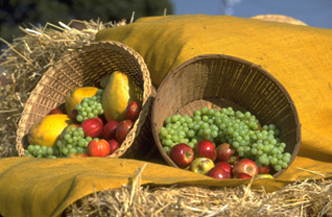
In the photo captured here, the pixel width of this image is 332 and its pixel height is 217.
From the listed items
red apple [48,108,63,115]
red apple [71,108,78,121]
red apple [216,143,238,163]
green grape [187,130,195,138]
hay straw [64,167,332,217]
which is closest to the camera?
hay straw [64,167,332,217]

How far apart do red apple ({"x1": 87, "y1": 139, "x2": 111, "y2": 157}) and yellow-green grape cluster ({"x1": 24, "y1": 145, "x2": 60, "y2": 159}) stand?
11.3 inches

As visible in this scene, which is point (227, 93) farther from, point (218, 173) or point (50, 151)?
point (50, 151)

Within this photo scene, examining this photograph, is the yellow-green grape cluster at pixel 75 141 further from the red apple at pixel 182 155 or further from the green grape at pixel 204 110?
the green grape at pixel 204 110

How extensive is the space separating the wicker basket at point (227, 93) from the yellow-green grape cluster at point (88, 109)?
16.0 inches

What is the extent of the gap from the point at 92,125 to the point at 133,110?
9.7 inches

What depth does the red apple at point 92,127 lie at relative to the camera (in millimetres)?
2023

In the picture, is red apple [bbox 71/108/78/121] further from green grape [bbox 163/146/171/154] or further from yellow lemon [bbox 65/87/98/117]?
green grape [bbox 163/146/171/154]

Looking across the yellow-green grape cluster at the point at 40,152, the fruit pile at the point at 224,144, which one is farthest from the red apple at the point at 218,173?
the yellow-green grape cluster at the point at 40,152

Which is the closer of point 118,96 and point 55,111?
point 118,96

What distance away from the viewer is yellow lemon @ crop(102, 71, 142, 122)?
2076mm

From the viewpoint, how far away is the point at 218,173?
62.7 inches

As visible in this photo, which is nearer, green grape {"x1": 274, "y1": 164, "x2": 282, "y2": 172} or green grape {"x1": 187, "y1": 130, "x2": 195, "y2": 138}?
green grape {"x1": 274, "y1": 164, "x2": 282, "y2": 172}

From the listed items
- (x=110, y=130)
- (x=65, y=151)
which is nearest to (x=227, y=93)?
(x=110, y=130)

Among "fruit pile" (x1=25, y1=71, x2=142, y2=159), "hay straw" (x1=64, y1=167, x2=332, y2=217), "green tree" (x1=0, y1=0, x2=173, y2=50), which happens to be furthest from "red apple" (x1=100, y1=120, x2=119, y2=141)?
"green tree" (x1=0, y1=0, x2=173, y2=50)
